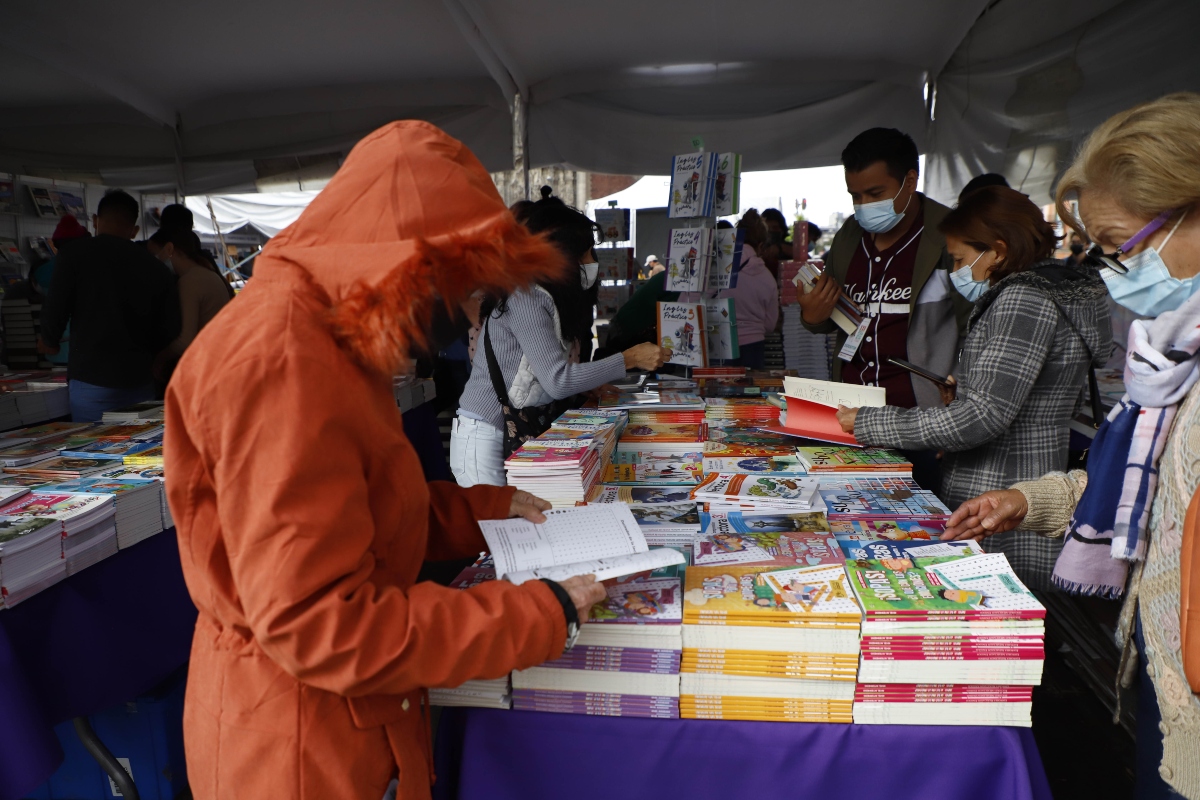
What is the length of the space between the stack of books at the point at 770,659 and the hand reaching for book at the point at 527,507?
1.15 ft

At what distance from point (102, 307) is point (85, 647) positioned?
2264 millimetres

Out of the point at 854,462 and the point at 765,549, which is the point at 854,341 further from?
the point at 765,549

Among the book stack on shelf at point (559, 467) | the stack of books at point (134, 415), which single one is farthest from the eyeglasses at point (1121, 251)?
the stack of books at point (134, 415)

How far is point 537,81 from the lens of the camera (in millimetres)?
6043

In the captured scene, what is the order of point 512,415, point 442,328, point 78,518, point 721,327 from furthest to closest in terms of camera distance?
point 721,327, point 512,415, point 78,518, point 442,328

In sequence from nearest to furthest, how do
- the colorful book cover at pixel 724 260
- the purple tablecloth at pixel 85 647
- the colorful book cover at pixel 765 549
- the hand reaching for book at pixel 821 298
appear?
the colorful book cover at pixel 765 549 < the purple tablecloth at pixel 85 647 < the hand reaching for book at pixel 821 298 < the colorful book cover at pixel 724 260

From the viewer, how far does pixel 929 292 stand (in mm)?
2639

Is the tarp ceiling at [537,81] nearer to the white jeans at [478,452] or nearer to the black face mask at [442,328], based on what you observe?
the white jeans at [478,452]

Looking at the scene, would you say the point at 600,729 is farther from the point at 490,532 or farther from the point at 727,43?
the point at 727,43

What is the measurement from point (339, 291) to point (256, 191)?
6.52 meters

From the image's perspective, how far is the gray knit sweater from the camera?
8.25 ft

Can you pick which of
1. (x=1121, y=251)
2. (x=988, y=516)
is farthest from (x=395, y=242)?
(x=988, y=516)

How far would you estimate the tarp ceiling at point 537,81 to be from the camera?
4.41 m

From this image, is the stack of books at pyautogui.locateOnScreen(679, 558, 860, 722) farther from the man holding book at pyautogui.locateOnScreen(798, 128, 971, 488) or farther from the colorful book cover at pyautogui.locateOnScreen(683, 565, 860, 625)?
the man holding book at pyautogui.locateOnScreen(798, 128, 971, 488)
